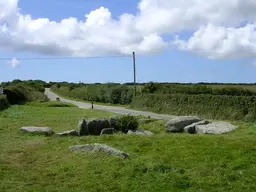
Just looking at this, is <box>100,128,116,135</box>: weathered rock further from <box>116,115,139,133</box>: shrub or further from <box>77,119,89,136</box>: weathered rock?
<box>116,115,139,133</box>: shrub

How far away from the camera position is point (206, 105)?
3375 centimetres

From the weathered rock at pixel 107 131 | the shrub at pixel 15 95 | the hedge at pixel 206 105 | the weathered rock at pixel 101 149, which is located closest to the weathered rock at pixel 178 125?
the weathered rock at pixel 107 131

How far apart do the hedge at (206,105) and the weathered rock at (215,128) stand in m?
9.40

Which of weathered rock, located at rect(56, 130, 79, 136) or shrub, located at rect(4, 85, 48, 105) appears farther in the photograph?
shrub, located at rect(4, 85, 48, 105)

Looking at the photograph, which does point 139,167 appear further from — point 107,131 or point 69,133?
point 107,131

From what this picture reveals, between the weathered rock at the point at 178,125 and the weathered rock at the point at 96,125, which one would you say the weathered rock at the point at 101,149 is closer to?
the weathered rock at the point at 96,125

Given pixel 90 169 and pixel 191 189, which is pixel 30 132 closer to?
pixel 90 169

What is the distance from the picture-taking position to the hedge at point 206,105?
96.8 ft

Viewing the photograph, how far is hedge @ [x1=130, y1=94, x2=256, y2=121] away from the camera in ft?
96.8

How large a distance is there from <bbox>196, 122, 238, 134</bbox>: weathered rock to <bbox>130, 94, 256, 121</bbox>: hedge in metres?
9.40

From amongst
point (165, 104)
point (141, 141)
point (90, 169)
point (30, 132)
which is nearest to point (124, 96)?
point (165, 104)

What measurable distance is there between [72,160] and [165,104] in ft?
93.6

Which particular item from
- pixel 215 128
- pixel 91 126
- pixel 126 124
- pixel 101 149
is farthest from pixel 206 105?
pixel 101 149

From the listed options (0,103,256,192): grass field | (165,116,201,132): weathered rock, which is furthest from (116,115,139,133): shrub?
(0,103,256,192): grass field
